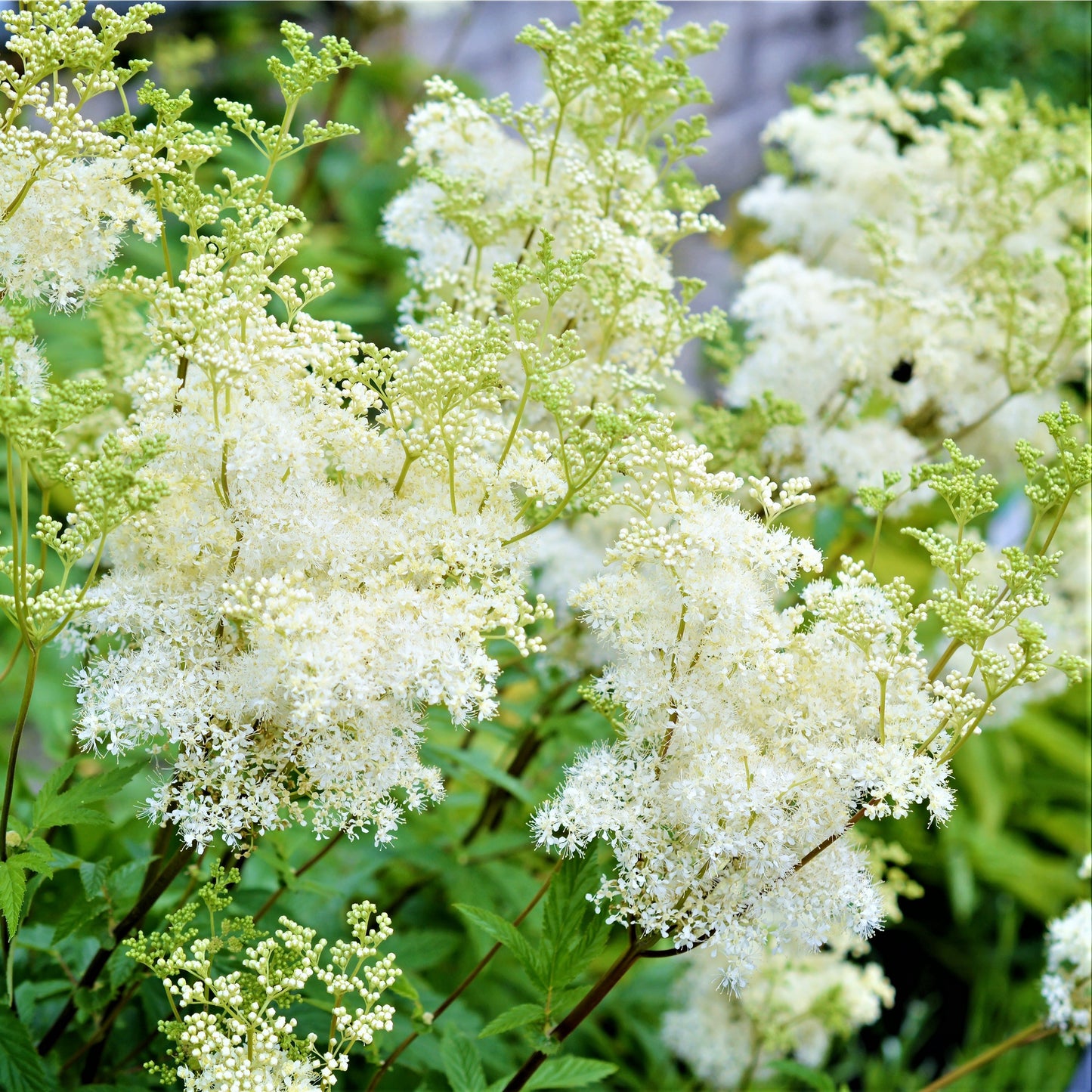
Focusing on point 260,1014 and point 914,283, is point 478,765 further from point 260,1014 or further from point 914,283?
point 914,283

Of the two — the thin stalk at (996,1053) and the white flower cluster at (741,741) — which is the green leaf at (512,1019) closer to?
the white flower cluster at (741,741)

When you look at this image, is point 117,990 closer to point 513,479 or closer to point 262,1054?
point 262,1054

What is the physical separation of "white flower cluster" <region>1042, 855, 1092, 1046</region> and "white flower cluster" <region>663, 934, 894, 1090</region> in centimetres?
58

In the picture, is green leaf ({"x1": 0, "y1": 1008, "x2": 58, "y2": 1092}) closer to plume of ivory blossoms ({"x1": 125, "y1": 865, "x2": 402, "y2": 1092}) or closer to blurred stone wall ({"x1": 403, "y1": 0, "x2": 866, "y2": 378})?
plume of ivory blossoms ({"x1": 125, "y1": 865, "x2": 402, "y2": 1092})

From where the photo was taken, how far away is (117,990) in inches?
61.7

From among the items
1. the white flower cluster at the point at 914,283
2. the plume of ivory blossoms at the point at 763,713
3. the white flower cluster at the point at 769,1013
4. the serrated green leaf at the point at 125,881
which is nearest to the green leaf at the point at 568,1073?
the plume of ivory blossoms at the point at 763,713

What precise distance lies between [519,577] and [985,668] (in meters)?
0.55

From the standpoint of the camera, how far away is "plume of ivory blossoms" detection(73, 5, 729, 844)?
1208 mm

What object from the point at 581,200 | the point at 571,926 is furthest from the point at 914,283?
the point at 571,926

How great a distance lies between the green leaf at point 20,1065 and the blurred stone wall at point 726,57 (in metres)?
5.90

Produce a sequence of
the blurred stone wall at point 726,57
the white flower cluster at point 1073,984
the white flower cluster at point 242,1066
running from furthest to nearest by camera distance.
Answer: the blurred stone wall at point 726,57 → the white flower cluster at point 1073,984 → the white flower cluster at point 242,1066

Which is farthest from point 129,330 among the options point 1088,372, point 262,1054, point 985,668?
point 1088,372

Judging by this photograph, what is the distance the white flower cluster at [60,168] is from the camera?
127cm

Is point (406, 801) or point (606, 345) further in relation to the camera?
point (606, 345)
